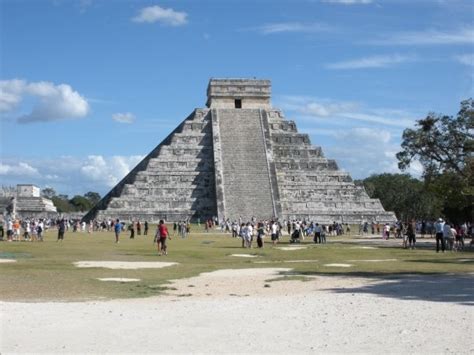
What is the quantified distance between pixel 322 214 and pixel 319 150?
294 inches

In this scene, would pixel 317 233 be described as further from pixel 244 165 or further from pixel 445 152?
pixel 244 165

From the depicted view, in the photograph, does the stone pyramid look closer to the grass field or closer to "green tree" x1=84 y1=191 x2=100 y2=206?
the grass field

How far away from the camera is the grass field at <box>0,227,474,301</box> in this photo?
42.9 feet

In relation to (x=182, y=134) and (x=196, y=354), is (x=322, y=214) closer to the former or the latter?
(x=182, y=134)

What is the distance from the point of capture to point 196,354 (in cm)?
725

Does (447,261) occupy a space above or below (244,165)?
below

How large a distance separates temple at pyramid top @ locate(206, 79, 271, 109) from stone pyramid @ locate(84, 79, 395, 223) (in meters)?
0.08

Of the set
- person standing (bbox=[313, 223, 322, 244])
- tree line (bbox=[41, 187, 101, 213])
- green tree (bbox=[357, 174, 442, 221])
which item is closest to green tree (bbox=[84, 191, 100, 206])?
tree line (bbox=[41, 187, 101, 213])

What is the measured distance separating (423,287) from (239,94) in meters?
46.9

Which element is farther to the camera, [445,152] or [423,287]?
[445,152]

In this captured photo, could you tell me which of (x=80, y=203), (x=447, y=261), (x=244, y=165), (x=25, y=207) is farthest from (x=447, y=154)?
(x=80, y=203)

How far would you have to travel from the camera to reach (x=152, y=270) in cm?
1756

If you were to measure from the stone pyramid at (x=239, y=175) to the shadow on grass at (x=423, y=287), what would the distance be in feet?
109

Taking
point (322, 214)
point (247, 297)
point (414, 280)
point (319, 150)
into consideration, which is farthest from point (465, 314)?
point (319, 150)
